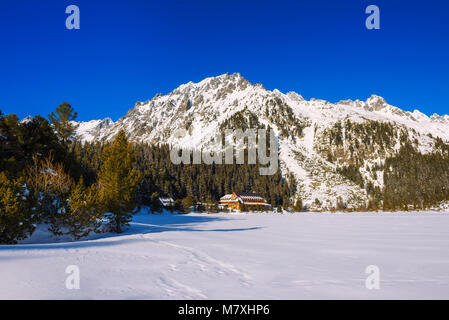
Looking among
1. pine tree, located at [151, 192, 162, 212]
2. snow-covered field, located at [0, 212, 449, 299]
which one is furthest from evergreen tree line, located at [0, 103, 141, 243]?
pine tree, located at [151, 192, 162, 212]

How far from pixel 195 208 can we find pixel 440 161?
140m

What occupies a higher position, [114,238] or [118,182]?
[118,182]

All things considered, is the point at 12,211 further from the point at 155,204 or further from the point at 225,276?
the point at 155,204

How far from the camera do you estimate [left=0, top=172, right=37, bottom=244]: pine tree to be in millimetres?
17688

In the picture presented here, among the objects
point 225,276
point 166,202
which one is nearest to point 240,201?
point 166,202

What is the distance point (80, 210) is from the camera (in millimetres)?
22422

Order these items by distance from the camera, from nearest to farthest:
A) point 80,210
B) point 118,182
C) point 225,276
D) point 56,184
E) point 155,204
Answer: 1. point 225,276
2. point 80,210
3. point 56,184
4. point 118,182
5. point 155,204

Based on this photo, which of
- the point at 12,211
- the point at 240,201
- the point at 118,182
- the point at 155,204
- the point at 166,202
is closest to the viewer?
the point at 12,211

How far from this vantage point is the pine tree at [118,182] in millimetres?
26703

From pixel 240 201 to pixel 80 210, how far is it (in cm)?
9083

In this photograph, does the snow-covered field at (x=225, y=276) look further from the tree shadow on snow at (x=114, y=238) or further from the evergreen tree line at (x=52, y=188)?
the evergreen tree line at (x=52, y=188)

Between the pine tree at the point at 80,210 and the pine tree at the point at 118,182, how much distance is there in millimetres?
2659

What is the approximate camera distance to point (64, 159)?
119 feet
